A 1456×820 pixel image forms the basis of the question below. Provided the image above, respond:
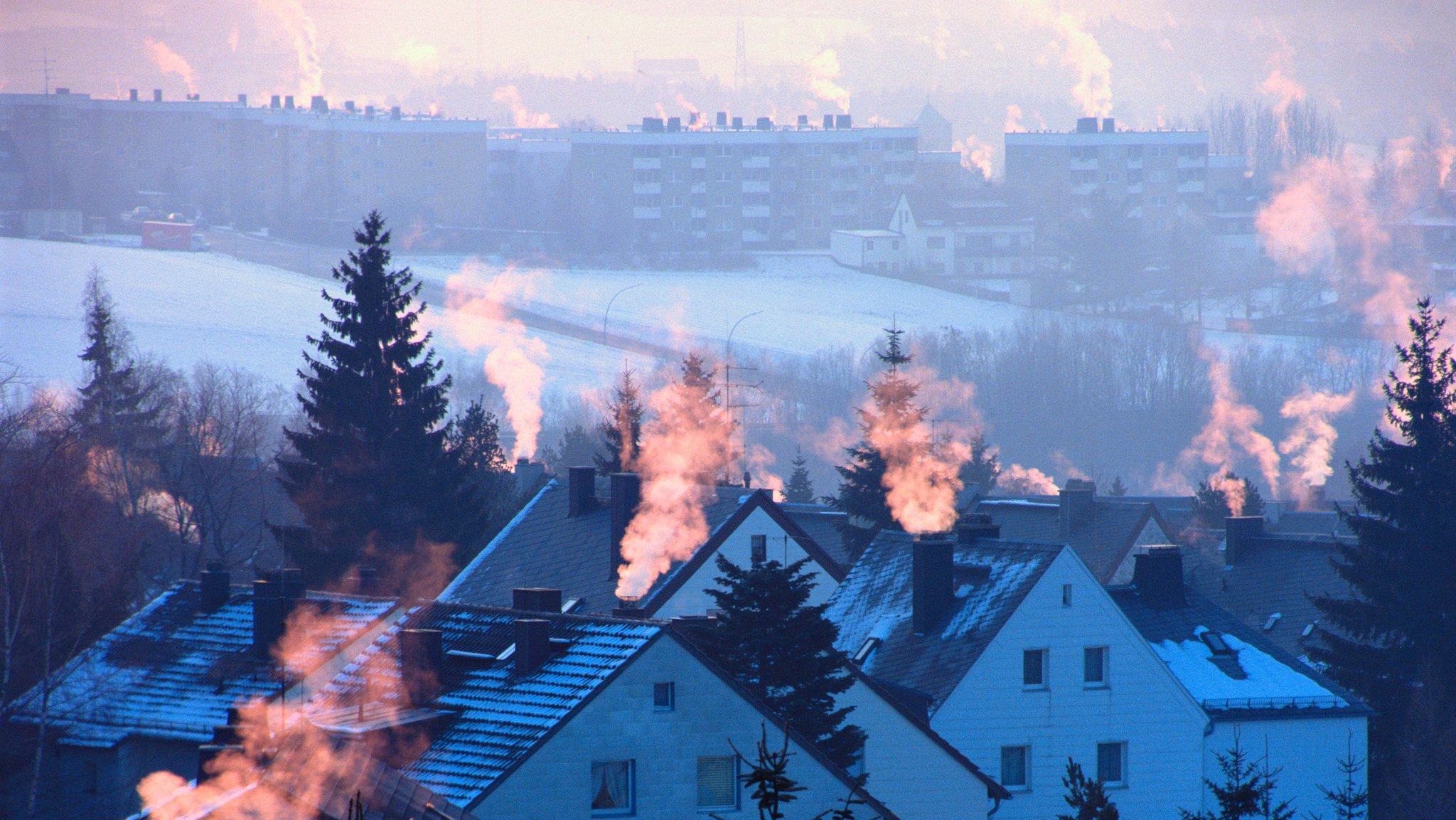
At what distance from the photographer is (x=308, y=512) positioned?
162 feet

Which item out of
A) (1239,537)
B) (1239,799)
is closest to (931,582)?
(1239,799)

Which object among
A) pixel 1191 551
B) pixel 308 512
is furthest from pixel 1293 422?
pixel 308 512

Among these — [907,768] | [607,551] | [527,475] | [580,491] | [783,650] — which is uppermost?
[580,491]

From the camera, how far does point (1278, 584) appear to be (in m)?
46.5

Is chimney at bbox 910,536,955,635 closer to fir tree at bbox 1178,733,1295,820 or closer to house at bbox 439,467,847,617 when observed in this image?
house at bbox 439,467,847,617

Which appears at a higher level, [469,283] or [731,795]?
[469,283]

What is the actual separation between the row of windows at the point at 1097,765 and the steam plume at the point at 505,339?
216 ft

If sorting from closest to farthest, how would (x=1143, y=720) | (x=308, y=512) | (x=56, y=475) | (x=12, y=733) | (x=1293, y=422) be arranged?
(x=12, y=733)
(x=1143, y=720)
(x=56, y=475)
(x=308, y=512)
(x=1293, y=422)

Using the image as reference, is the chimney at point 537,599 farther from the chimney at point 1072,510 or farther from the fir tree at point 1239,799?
the chimney at point 1072,510

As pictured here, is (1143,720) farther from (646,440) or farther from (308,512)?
(646,440)

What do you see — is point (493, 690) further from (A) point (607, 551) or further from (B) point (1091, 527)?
(B) point (1091, 527)

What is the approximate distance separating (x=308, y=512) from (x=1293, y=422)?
9998cm

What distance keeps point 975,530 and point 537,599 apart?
34.6 ft

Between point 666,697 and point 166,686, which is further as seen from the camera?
point 166,686
